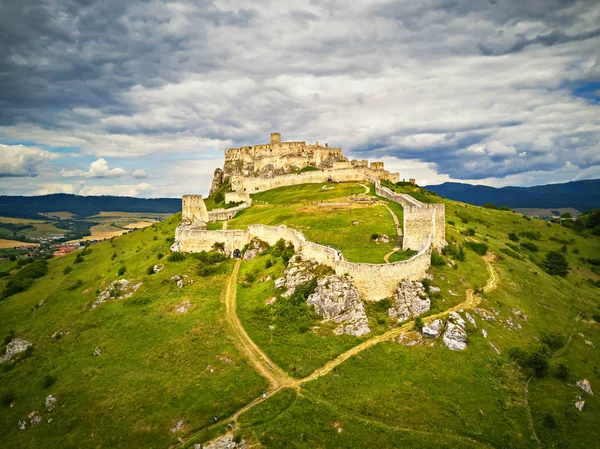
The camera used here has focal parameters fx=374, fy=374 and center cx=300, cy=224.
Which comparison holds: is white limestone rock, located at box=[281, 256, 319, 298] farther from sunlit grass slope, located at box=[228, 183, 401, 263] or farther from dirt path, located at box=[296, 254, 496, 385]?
dirt path, located at box=[296, 254, 496, 385]

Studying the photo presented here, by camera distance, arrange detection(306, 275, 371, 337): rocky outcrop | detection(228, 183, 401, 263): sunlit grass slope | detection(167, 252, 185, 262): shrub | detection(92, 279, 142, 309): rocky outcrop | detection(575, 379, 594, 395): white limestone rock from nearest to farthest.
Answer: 1. detection(575, 379, 594, 395): white limestone rock
2. detection(306, 275, 371, 337): rocky outcrop
3. detection(228, 183, 401, 263): sunlit grass slope
4. detection(92, 279, 142, 309): rocky outcrop
5. detection(167, 252, 185, 262): shrub

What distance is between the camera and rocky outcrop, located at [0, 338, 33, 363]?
4247 cm

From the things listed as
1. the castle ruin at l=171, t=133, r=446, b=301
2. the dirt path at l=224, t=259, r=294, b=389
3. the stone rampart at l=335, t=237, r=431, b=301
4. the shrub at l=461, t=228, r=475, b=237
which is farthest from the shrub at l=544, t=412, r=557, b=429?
the shrub at l=461, t=228, r=475, b=237

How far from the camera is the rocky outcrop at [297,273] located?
41.0 meters

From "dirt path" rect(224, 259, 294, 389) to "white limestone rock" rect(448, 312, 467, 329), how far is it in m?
15.5

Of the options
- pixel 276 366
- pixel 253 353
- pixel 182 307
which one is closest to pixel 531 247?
pixel 276 366

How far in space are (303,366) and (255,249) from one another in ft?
87.8

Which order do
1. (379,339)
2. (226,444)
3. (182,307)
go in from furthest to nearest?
(182,307) < (379,339) < (226,444)

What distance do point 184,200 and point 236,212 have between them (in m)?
11.5

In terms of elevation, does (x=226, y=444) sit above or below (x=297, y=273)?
below

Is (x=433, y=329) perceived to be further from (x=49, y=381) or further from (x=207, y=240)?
(x=207, y=240)

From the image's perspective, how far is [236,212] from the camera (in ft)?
262

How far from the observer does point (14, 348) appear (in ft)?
143

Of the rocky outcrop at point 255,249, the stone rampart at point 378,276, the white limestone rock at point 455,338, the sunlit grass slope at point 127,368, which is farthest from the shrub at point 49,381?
the white limestone rock at point 455,338
